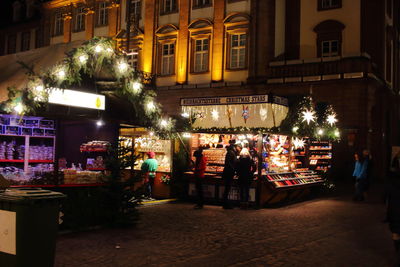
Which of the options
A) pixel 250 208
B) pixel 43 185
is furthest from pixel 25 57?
pixel 250 208

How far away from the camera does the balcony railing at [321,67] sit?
23484 mm

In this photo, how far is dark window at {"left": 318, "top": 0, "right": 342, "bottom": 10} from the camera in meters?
26.0

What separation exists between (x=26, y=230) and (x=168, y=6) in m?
27.7

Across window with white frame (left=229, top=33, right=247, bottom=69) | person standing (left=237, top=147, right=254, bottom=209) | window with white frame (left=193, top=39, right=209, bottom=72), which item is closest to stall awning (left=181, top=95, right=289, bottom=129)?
person standing (left=237, top=147, right=254, bottom=209)

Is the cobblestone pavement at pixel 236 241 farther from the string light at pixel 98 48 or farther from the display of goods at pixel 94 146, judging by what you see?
the string light at pixel 98 48

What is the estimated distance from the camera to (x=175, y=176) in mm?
16172

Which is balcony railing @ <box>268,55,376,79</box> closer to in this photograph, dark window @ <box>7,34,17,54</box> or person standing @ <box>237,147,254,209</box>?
person standing @ <box>237,147,254,209</box>

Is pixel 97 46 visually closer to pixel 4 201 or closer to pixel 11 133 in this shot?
pixel 11 133

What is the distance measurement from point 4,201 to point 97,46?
16.6 ft

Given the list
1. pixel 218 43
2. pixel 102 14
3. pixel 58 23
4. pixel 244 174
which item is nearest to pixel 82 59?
pixel 244 174

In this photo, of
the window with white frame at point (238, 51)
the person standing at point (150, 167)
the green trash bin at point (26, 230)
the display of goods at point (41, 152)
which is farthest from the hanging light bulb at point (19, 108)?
the window with white frame at point (238, 51)

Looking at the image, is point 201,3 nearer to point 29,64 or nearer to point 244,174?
point 244,174

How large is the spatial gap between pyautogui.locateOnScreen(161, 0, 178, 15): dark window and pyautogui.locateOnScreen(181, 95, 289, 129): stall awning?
1559cm

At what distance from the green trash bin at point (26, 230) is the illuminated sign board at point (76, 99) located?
4.07 metres
